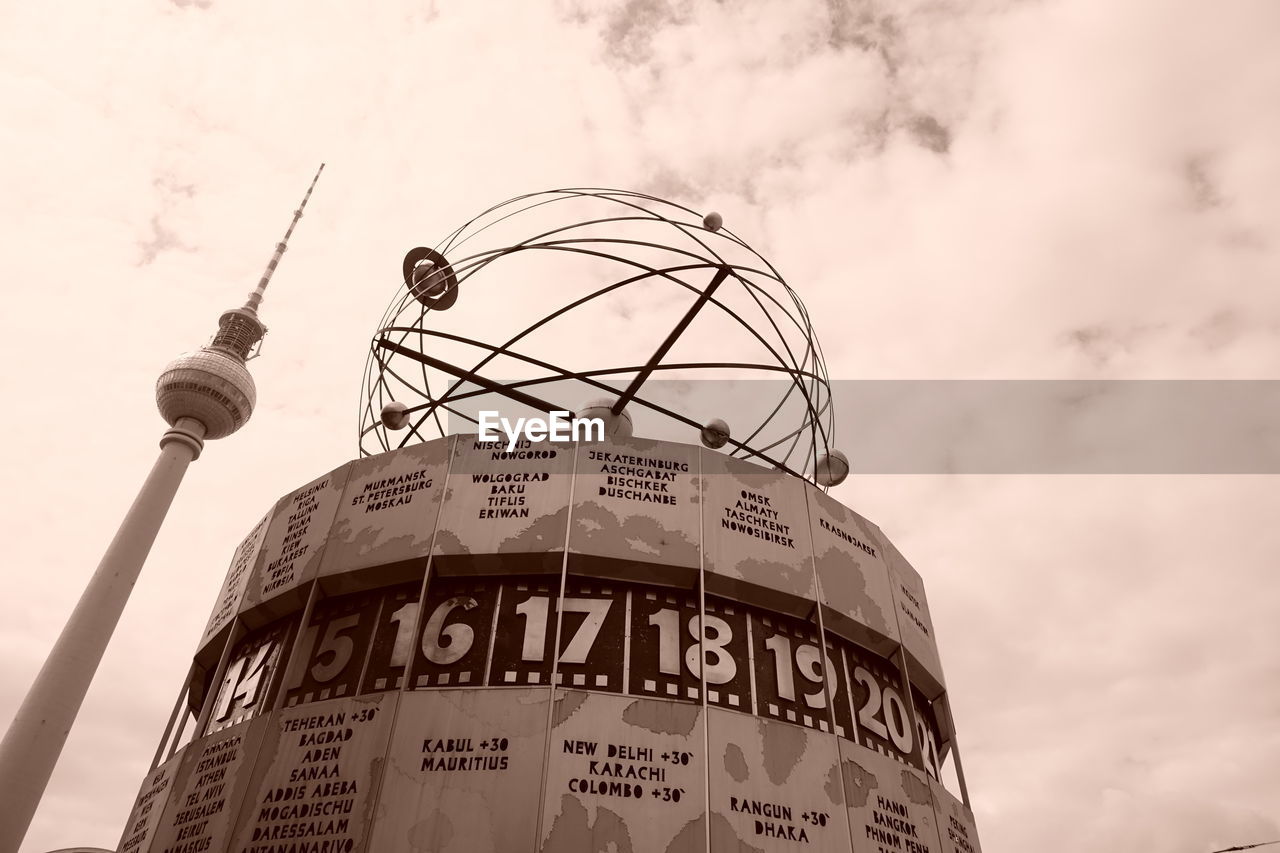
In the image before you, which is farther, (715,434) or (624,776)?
(715,434)

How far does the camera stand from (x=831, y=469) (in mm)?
14219

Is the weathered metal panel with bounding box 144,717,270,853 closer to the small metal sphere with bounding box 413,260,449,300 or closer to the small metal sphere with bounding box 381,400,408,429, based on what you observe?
the small metal sphere with bounding box 381,400,408,429

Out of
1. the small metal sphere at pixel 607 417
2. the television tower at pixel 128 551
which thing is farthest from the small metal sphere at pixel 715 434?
the television tower at pixel 128 551

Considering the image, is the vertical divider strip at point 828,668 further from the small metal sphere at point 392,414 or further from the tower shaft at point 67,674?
the tower shaft at point 67,674

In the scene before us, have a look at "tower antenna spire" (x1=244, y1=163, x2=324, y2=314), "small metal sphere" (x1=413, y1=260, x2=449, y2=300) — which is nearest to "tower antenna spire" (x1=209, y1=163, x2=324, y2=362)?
"tower antenna spire" (x1=244, y1=163, x2=324, y2=314)

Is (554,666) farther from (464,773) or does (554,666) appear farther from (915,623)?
(915,623)

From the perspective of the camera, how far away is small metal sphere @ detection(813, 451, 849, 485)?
1415 centimetres

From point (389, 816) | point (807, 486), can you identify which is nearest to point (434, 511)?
point (389, 816)

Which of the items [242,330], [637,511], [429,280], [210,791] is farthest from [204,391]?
[637,511]

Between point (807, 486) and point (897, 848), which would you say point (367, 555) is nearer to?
point (807, 486)

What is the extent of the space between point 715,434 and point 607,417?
1.84 metres

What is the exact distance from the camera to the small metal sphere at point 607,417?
506 inches

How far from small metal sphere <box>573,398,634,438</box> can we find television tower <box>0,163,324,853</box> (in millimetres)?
50346

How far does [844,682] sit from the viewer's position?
34.6 ft
